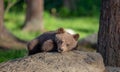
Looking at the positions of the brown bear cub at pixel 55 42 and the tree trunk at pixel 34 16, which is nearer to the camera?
the brown bear cub at pixel 55 42

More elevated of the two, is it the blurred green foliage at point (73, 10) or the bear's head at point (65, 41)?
the bear's head at point (65, 41)

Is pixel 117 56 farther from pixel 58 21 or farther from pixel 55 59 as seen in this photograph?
pixel 58 21

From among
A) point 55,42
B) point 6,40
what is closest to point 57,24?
point 6,40

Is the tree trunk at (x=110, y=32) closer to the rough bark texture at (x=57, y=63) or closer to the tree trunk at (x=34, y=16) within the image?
the rough bark texture at (x=57, y=63)

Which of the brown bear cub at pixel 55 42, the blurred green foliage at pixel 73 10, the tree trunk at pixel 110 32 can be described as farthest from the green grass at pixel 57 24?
the brown bear cub at pixel 55 42

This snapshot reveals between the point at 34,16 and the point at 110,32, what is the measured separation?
11.8m

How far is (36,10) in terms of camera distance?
19.0m

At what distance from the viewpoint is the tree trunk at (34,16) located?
18859mm

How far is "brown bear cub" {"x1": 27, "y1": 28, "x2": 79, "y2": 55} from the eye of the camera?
6753 mm

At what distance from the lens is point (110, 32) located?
762 cm

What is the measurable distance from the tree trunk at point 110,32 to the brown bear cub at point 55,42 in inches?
35.1

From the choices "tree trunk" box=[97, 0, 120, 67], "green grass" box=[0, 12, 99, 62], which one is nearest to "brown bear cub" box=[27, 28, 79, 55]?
→ "tree trunk" box=[97, 0, 120, 67]

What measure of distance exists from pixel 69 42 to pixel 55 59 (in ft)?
1.50

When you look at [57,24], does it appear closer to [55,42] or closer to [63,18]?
[63,18]
